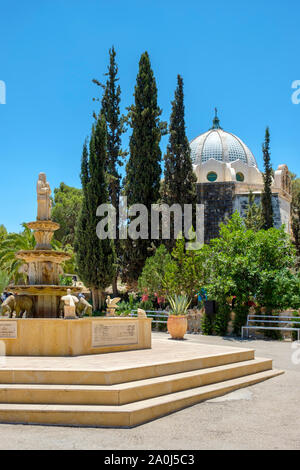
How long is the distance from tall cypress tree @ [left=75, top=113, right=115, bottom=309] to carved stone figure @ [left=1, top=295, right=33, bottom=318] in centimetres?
1730

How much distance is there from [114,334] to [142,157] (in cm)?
2222

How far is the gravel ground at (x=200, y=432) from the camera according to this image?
4.87 meters

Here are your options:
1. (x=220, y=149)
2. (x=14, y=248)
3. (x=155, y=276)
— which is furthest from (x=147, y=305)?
(x=220, y=149)

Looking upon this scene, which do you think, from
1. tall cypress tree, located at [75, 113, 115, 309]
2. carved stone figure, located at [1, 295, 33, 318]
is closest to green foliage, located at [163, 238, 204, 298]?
tall cypress tree, located at [75, 113, 115, 309]

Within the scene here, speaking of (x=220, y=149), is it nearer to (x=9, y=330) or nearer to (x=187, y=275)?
(x=187, y=275)

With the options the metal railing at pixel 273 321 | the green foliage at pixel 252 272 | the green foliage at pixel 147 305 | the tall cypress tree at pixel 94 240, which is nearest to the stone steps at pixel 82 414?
the metal railing at pixel 273 321

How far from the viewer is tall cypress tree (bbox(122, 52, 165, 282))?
28891mm

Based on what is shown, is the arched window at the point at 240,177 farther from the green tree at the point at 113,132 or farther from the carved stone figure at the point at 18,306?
the carved stone figure at the point at 18,306

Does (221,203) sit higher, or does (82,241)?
(221,203)

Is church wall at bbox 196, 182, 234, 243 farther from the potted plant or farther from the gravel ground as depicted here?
the gravel ground

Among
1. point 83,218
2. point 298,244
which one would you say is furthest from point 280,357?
point 298,244

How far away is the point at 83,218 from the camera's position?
27.5m

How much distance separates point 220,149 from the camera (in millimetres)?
43594
